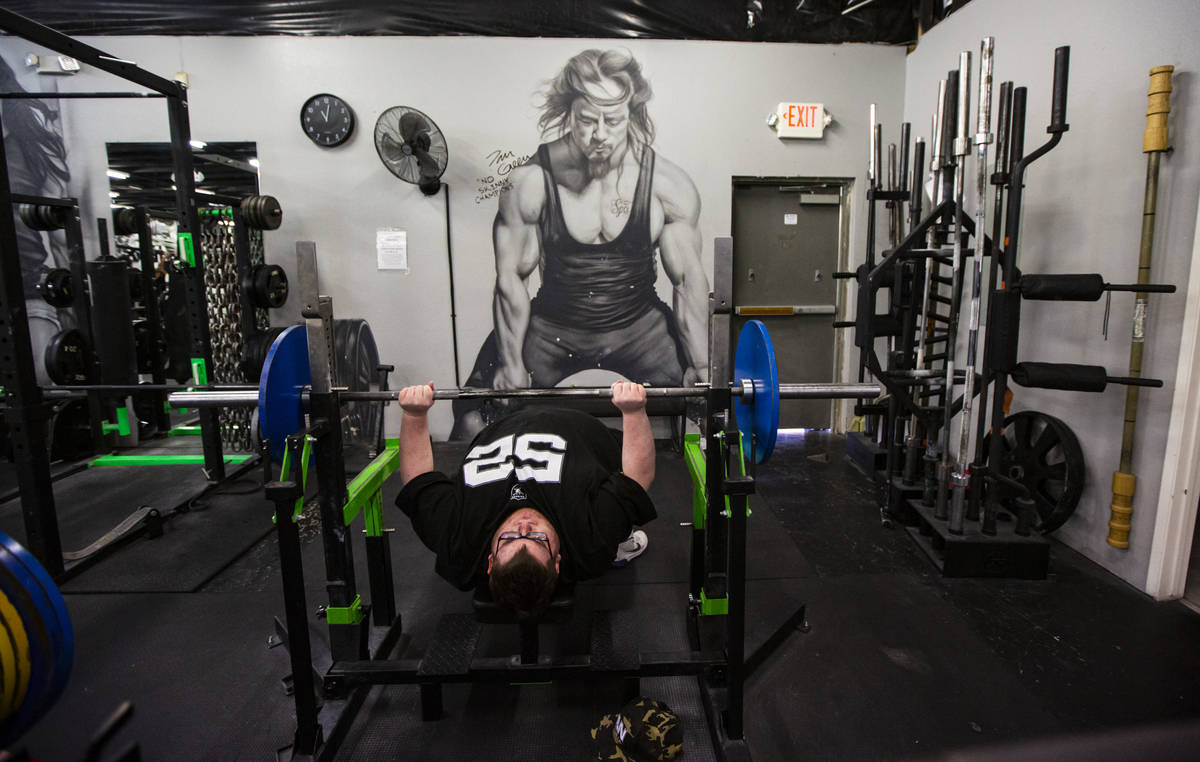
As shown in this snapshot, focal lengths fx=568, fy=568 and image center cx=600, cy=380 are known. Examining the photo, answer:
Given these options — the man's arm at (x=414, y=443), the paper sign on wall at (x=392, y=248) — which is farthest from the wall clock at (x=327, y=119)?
the man's arm at (x=414, y=443)

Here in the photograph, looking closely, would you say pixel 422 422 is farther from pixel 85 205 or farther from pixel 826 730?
pixel 85 205

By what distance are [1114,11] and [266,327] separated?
4.64m

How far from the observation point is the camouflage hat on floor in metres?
1.39

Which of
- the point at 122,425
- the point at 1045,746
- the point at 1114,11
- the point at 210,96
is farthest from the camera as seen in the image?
the point at 122,425

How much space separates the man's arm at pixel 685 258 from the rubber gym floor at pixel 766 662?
5.05 ft

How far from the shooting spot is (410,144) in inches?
129

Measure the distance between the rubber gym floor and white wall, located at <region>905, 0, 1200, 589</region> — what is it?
19.9 inches

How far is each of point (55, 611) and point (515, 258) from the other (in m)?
3.16

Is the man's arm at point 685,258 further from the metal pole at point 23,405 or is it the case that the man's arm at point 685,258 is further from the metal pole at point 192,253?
the metal pole at point 23,405

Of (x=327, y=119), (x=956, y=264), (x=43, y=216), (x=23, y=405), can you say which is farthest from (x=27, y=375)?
(x=956, y=264)

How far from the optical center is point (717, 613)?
1785 millimetres

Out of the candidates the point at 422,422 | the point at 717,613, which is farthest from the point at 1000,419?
the point at 422,422

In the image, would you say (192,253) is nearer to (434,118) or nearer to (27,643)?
(434,118)
